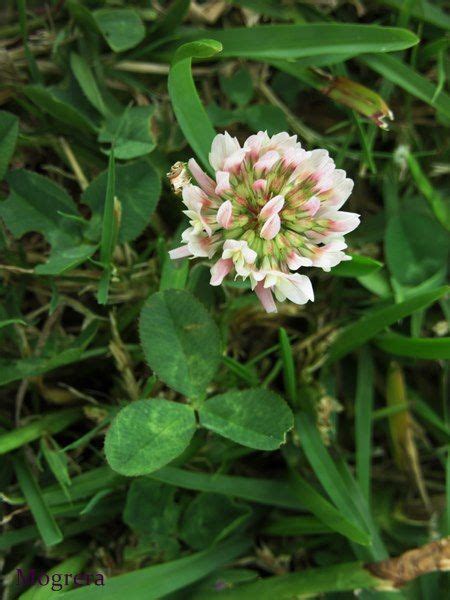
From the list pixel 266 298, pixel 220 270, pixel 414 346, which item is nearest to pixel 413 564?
pixel 414 346

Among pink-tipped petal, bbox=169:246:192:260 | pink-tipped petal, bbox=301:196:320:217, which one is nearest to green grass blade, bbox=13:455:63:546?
pink-tipped petal, bbox=169:246:192:260

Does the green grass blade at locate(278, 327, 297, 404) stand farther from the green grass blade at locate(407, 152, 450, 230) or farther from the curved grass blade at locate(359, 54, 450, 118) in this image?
the curved grass blade at locate(359, 54, 450, 118)

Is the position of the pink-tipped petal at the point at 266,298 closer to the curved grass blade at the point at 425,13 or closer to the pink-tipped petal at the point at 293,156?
the pink-tipped petal at the point at 293,156

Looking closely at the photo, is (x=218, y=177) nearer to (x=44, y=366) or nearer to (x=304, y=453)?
(x=44, y=366)

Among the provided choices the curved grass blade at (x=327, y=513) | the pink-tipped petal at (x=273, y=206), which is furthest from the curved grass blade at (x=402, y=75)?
the curved grass blade at (x=327, y=513)

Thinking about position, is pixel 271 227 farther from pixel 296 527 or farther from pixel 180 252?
pixel 296 527

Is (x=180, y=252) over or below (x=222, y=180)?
below

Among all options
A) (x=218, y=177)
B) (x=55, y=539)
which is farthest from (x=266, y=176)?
(x=55, y=539)
